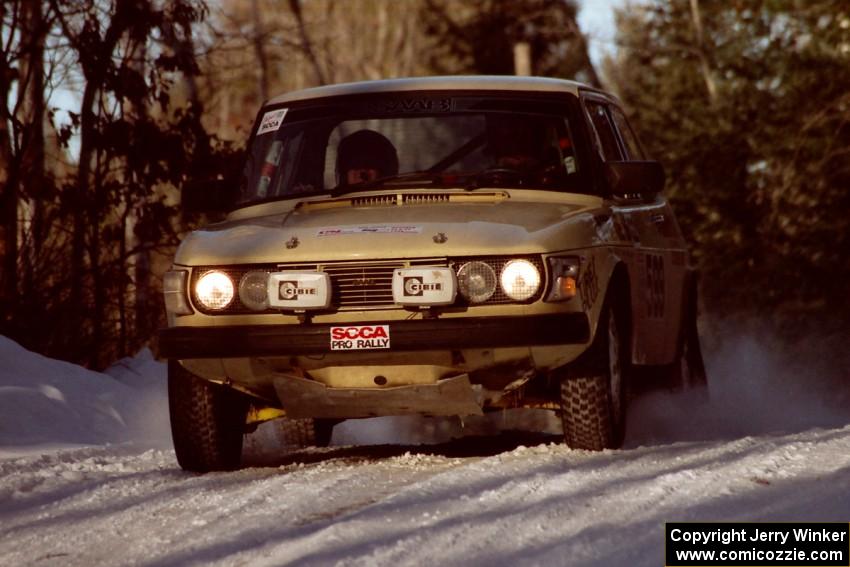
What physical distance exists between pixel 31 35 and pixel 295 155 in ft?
17.6

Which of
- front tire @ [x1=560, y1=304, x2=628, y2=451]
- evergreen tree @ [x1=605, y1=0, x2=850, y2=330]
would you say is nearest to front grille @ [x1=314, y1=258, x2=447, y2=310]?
front tire @ [x1=560, y1=304, x2=628, y2=451]

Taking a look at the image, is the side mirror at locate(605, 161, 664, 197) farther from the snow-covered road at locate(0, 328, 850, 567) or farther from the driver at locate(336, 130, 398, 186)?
the snow-covered road at locate(0, 328, 850, 567)

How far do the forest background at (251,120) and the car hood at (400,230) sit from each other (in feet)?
16.9

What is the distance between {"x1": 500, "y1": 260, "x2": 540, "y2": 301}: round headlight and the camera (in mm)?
7191

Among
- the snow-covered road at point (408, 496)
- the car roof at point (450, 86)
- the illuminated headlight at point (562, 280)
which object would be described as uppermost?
the car roof at point (450, 86)

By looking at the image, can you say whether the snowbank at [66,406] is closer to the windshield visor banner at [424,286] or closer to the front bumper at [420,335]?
the front bumper at [420,335]

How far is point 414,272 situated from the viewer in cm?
711

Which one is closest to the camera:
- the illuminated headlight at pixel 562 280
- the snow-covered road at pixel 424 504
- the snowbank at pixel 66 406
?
the snow-covered road at pixel 424 504

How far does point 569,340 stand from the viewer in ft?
23.6

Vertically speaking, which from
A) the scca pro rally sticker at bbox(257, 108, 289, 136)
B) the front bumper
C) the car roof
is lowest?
the front bumper

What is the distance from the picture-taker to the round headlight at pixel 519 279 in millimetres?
7191

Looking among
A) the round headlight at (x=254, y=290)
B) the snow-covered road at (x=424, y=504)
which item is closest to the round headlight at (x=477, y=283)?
the snow-covered road at (x=424, y=504)

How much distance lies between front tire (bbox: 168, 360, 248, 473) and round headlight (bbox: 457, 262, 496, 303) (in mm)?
1239

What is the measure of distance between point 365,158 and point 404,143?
1.23 ft
